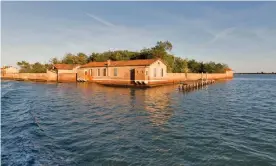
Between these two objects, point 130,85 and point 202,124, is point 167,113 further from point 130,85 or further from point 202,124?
point 130,85

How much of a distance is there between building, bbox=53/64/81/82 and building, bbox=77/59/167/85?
6.85 meters

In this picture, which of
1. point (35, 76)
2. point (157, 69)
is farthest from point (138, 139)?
point (35, 76)

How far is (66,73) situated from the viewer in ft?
195

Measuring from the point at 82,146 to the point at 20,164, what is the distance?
8.93ft

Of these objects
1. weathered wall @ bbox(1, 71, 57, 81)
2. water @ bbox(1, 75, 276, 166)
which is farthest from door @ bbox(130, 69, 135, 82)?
water @ bbox(1, 75, 276, 166)

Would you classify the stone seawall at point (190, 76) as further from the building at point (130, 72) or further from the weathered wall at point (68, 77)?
the weathered wall at point (68, 77)

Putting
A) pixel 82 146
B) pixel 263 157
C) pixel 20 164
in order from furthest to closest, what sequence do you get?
pixel 82 146 → pixel 263 157 → pixel 20 164

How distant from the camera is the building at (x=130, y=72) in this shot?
1686 inches

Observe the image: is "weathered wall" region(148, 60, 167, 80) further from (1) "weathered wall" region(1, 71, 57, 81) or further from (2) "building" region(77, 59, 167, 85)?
(1) "weathered wall" region(1, 71, 57, 81)

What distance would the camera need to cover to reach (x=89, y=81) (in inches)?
2165

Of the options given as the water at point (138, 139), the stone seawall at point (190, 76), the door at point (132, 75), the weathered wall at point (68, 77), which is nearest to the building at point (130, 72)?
the door at point (132, 75)

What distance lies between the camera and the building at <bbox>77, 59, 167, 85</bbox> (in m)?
42.8

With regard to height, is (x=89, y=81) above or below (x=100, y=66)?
below

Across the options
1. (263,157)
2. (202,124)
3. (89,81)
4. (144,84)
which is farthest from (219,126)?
(89,81)
